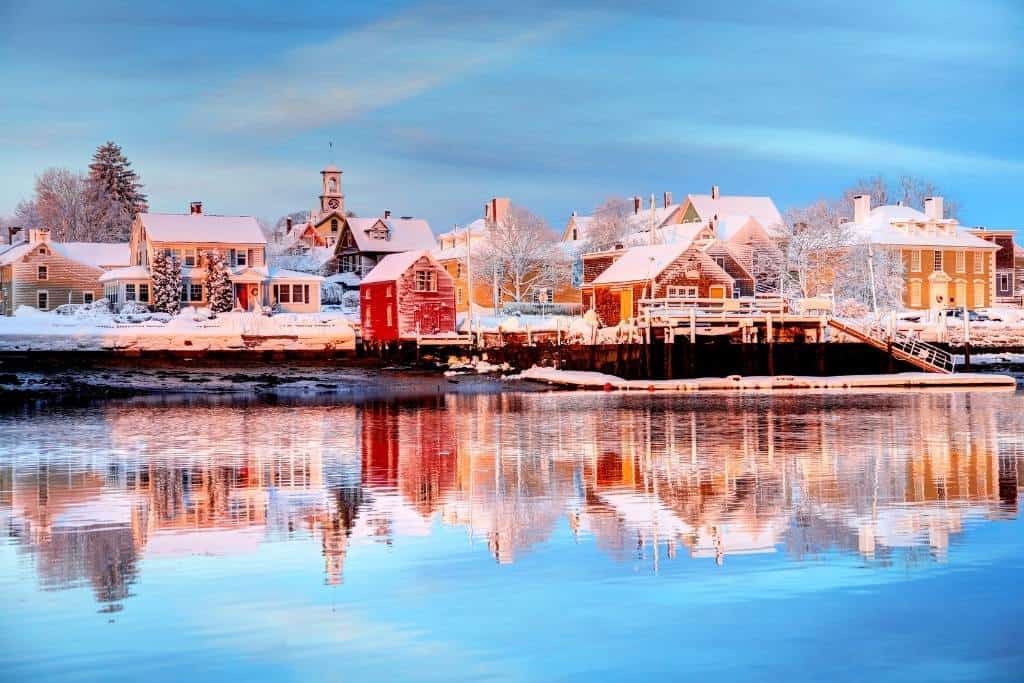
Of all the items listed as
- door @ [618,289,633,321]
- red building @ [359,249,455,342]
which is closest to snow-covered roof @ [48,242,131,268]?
red building @ [359,249,455,342]

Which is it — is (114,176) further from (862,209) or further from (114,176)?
(862,209)

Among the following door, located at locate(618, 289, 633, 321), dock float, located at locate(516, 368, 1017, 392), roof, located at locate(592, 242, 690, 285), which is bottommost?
dock float, located at locate(516, 368, 1017, 392)

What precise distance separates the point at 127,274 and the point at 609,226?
128ft

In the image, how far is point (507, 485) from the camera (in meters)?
20.8

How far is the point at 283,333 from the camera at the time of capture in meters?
73.8

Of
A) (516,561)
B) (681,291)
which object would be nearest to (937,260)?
(681,291)

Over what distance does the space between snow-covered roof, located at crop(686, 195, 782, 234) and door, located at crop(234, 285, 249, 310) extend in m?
36.8

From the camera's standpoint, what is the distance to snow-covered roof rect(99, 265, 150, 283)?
8362 centimetres

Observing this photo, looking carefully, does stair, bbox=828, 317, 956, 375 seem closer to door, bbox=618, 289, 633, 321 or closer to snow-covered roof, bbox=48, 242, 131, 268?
door, bbox=618, 289, 633, 321

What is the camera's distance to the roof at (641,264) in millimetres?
77125

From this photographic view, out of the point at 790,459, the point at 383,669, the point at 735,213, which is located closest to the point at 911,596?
the point at 383,669

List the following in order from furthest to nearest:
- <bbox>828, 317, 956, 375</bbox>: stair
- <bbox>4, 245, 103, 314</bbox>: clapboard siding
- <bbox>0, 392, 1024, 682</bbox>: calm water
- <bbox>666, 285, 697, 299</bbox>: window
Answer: <bbox>4, 245, 103, 314</bbox>: clapboard siding
<bbox>666, 285, 697, 299</bbox>: window
<bbox>828, 317, 956, 375</bbox>: stair
<bbox>0, 392, 1024, 682</bbox>: calm water

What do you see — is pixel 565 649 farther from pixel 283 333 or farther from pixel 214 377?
pixel 283 333

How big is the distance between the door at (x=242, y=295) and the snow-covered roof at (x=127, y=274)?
548 cm
